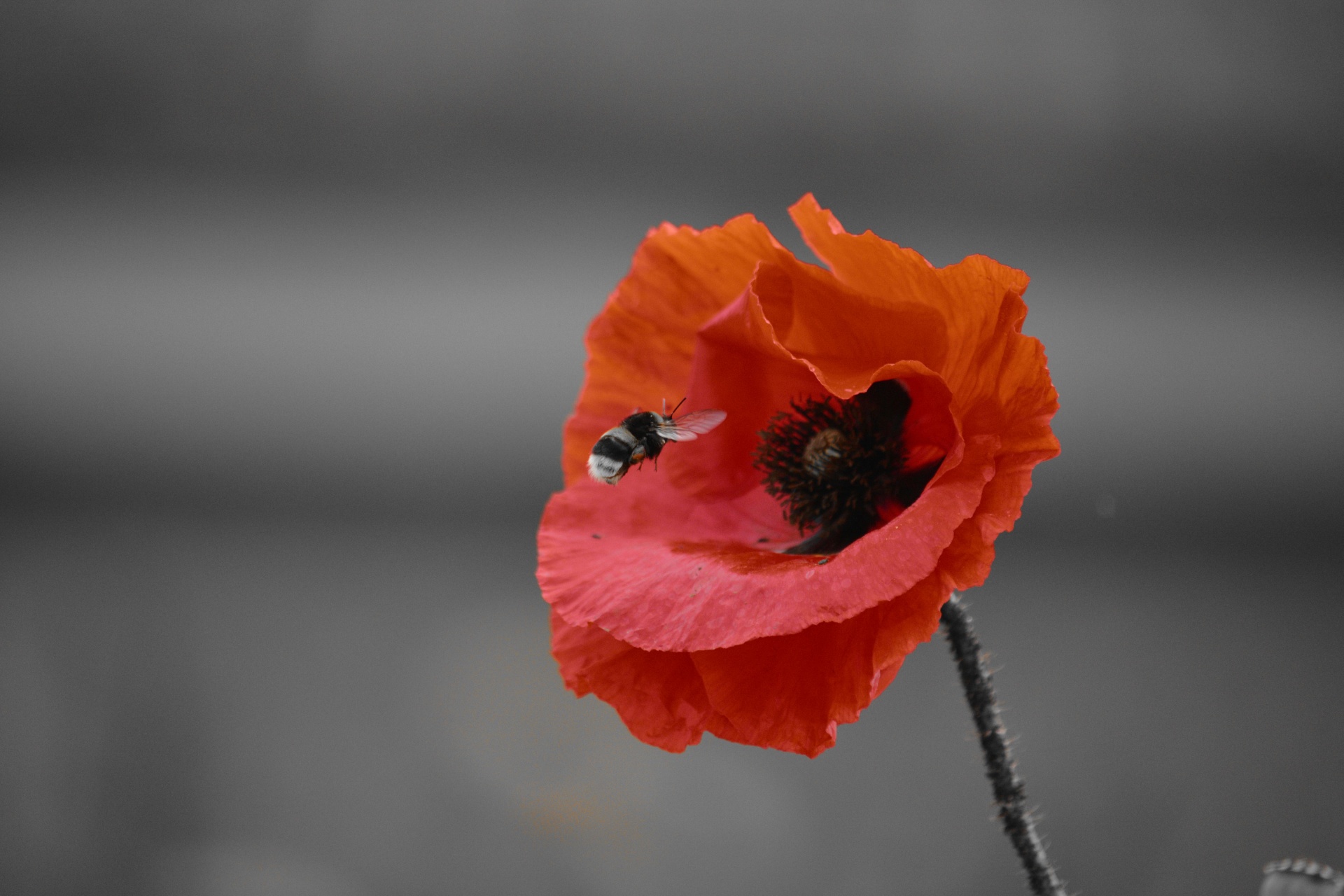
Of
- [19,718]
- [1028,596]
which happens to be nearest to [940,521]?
[1028,596]

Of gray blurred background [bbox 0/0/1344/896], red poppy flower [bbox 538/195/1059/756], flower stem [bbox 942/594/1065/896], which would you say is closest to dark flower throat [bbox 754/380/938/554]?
red poppy flower [bbox 538/195/1059/756]

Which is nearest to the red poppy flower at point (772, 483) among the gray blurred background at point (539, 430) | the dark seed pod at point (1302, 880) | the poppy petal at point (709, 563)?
the poppy petal at point (709, 563)

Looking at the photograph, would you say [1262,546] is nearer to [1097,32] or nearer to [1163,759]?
[1163,759]

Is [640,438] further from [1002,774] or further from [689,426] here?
[1002,774]

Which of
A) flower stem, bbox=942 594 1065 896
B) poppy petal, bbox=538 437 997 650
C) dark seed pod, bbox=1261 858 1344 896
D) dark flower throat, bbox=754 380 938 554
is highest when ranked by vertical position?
dark flower throat, bbox=754 380 938 554

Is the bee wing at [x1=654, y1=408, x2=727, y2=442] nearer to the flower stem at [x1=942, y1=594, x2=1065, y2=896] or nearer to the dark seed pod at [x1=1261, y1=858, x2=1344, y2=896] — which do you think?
the flower stem at [x1=942, y1=594, x2=1065, y2=896]

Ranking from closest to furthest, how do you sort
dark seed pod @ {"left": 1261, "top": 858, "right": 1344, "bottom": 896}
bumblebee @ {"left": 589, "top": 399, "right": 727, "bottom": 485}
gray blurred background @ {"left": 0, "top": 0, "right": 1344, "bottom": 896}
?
dark seed pod @ {"left": 1261, "top": 858, "right": 1344, "bottom": 896}
bumblebee @ {"left": 589, "top": 399, "right": 727, "bottom": 485}
gray blurred background @ {"left": 0, "top": 0, "right": 1344, "bottom": 896}
